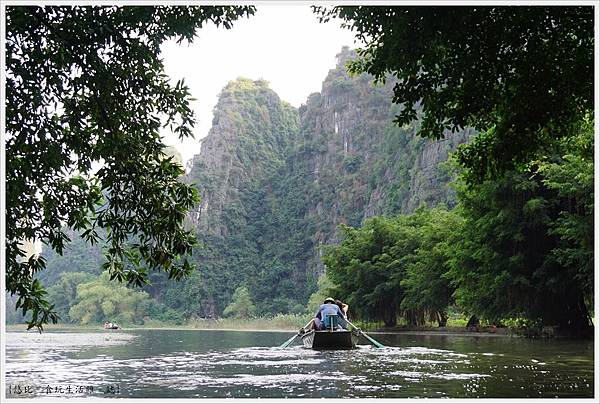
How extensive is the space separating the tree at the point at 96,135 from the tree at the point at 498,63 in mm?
2149

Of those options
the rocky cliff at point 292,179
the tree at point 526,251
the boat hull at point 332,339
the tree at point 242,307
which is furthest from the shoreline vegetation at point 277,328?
the rocky cliff at point 292,179

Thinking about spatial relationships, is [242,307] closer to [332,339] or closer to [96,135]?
[332,339]

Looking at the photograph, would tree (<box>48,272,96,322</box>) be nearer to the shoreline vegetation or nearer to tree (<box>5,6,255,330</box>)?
the shoreline vegetation

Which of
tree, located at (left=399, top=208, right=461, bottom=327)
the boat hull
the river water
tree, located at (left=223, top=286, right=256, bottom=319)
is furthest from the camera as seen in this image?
tree, located at (left=223, top=286, right=256, bottom=319)

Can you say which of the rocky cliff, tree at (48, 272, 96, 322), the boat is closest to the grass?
tree at (48, 272, 96, 322)

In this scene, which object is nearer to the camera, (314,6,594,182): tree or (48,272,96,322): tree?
(314,6,594,182): tree

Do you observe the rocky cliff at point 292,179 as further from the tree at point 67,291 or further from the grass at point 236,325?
the tree at point 67,291

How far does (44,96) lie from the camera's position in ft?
26.4

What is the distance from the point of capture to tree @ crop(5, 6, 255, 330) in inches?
313

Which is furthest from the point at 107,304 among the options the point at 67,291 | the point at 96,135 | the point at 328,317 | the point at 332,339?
the point at 96,135

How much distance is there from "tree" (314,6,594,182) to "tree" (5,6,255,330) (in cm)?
215

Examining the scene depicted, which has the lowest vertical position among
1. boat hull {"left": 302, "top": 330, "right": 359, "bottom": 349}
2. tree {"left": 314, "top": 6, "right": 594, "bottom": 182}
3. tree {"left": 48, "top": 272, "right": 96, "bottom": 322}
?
boat hull {"left": 302, "top": 330, "right": 359, "bottom": 349}

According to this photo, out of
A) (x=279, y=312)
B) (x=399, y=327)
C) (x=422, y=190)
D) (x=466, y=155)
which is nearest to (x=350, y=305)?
(x=399, y=327)

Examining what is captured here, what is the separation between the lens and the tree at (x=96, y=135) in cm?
794
